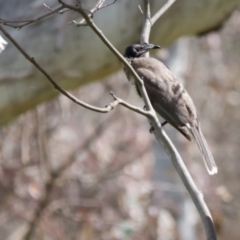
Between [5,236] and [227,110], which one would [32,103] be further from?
[227,110]

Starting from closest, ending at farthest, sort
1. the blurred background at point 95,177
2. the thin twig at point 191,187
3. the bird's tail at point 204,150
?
the thin twig at point 191,187 < the bird's tail at point 204,150 < the blurred background at point 95,177

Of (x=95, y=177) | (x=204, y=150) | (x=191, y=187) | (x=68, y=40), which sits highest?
(x=191, y=187)

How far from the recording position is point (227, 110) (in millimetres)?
11203

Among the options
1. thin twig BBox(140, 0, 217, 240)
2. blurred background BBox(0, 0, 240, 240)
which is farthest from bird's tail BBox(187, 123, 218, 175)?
blurred background BBox(0, 0, 240, 240)

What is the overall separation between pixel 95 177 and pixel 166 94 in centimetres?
346

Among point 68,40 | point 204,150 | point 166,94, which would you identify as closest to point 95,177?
point 68,40

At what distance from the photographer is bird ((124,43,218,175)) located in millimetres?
3914

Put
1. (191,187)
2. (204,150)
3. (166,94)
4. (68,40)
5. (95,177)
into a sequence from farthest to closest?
(95,177) < (68,40) < (166,94) < (204,150) < (191,187)

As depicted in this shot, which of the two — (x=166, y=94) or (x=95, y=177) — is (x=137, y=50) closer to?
(x=166, y=94)

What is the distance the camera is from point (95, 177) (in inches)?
292

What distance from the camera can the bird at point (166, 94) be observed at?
12.8ft

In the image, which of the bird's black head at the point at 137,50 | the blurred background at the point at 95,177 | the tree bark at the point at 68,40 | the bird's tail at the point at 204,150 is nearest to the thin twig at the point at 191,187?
the bird's tail at the point at 204,150

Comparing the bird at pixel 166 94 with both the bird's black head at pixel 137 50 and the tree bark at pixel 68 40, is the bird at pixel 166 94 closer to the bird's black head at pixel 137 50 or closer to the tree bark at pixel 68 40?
the bird's black head at pixel 137 50

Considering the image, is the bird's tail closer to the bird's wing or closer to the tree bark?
the bird's wing
